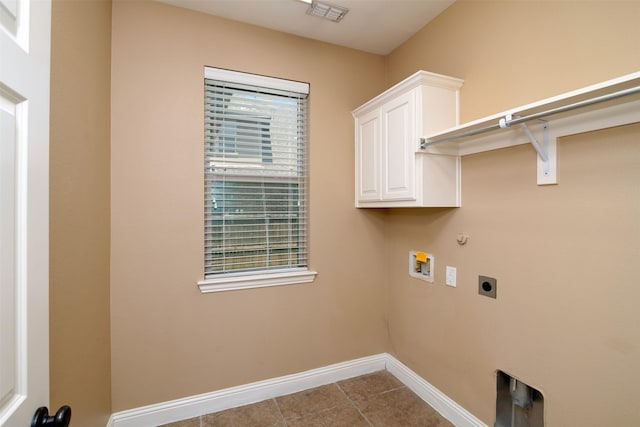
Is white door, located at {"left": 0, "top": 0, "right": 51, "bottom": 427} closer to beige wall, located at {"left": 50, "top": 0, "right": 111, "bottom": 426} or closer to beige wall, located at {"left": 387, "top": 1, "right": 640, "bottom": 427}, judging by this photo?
beige wall, located at {"left": 50, "top": 0, "right": 111, "bottom": 426}

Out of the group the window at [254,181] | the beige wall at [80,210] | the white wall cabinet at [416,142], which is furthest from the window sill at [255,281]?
the white wall cabinet at [416,142]

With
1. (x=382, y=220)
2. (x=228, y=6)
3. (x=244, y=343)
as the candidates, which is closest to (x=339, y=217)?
(x=382, y=220)

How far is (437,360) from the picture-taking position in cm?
204

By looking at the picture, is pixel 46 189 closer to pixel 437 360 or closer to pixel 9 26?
pixel 9 26

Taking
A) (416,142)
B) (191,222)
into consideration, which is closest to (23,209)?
(191,222)

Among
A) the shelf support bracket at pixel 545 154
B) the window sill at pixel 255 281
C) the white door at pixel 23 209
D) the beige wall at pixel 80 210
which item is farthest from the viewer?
the window sill at pixel 255 281

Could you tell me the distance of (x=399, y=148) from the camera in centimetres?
189

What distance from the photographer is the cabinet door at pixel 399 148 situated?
180 cm

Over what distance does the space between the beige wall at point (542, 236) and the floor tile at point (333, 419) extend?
0.59m

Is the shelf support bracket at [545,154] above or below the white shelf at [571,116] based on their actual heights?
below

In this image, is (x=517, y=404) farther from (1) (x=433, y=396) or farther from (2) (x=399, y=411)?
(2) (x=399, y=411)

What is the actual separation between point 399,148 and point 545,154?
2.51ft

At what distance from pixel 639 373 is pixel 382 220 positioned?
5.50ft

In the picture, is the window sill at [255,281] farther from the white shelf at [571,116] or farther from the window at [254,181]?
the white shelf at [571,116]
